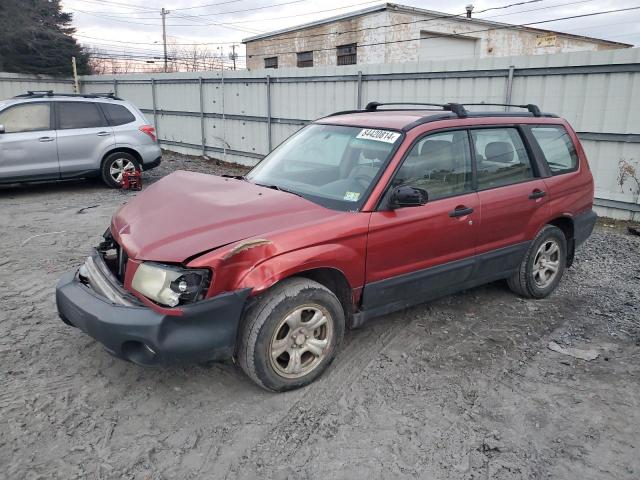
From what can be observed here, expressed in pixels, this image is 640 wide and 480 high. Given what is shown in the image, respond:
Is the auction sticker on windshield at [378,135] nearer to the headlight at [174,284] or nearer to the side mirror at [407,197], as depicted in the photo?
the side mirror at [407,197]

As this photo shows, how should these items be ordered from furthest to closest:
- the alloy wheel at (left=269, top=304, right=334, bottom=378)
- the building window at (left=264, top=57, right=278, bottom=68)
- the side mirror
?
the building window at (left=264, top=57, right=278, bottom=68) < the side mirror < the alloy wheel at (left=269, top=304, right=334, bottom=378)

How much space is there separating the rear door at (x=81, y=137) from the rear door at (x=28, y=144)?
156 millimetres

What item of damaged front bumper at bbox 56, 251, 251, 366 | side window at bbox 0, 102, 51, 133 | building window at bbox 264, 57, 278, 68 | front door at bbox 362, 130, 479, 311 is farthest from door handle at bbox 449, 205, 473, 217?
building window at bbox 264, 57, 278, 68

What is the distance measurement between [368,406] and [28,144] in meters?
8.14

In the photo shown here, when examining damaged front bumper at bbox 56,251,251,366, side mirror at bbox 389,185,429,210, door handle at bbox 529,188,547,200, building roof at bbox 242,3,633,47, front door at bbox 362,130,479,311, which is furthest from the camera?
building roof at bbox 242,3,633,47

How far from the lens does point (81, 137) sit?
942cm

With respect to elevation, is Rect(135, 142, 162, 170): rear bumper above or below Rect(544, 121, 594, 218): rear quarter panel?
below

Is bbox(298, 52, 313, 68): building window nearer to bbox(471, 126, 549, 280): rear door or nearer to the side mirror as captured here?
bbox(471, 126, 549, 280): rear door

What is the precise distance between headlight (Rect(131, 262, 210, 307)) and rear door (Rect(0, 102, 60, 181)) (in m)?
7.34

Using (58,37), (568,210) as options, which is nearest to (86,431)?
(568,210)

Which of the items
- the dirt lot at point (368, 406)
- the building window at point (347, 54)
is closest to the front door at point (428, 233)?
the dirt lot at point (368, 406)

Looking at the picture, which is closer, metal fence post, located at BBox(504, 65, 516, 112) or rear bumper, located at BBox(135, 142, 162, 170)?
metal fence post, located at BBox(504, 65, 516, 112)

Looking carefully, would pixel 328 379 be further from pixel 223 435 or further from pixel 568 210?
pixel 568 210

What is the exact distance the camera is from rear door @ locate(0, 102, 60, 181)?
884 centimetres
